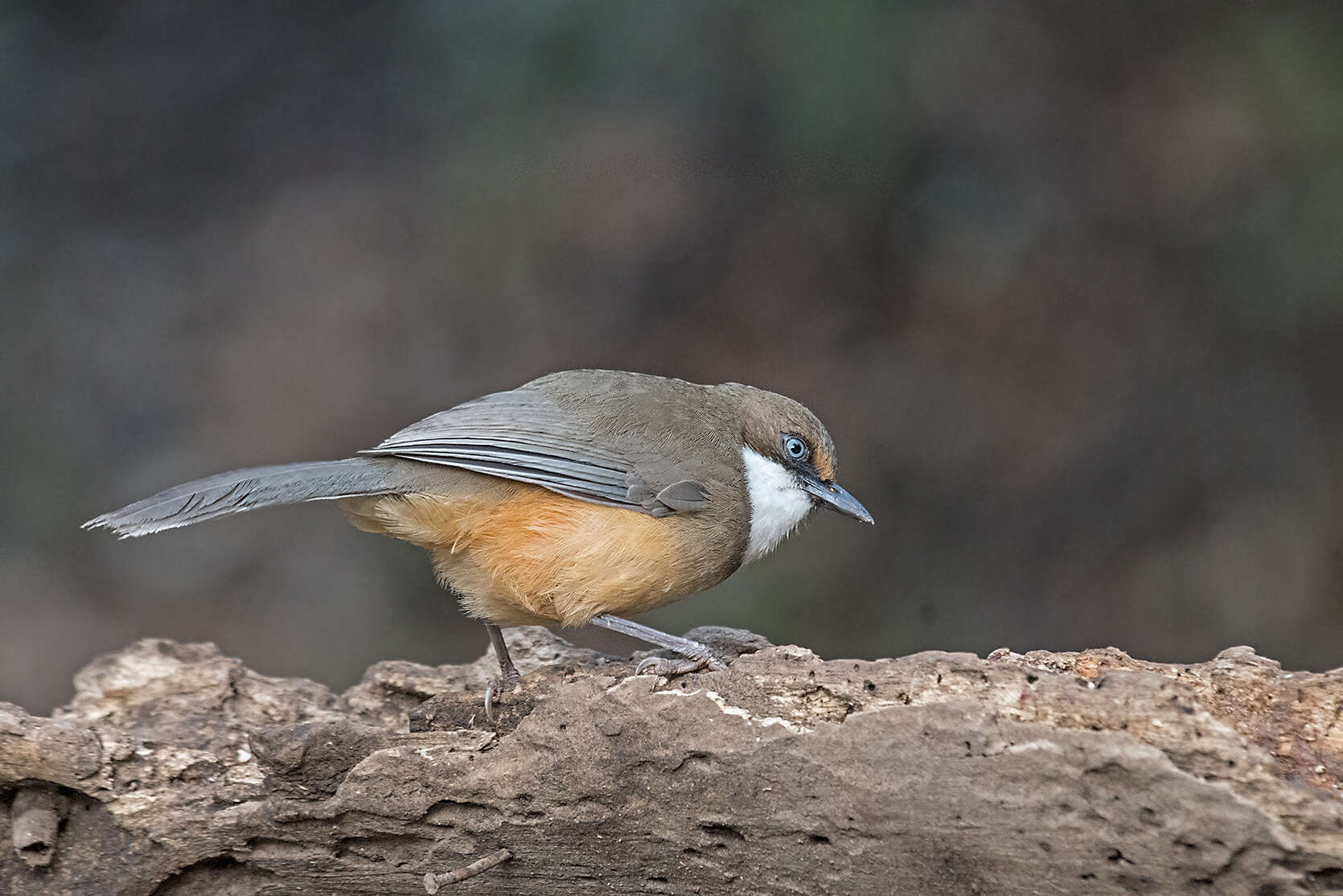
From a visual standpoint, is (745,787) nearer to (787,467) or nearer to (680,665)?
(680,665)

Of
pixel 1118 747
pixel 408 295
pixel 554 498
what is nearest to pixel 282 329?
pixel 408 295

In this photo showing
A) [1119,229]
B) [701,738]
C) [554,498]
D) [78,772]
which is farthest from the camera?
[1119,229]

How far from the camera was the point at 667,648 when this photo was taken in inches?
162

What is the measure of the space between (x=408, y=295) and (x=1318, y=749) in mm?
4944

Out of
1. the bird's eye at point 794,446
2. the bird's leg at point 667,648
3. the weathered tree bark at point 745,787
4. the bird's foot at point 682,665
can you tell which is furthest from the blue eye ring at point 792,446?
the weathered tree bark at point 745,787

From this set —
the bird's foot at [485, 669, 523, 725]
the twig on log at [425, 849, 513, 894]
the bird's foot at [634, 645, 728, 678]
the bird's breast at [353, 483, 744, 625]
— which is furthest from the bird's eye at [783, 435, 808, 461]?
the twig on log at [425, 849, 513, 894]

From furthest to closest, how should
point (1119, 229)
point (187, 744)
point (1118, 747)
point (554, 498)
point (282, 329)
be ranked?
point (282, 329) → point (1119, 229) → point (554, 498) → point (187, 744) → point (1118, 747)

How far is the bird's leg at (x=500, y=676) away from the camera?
3811mm

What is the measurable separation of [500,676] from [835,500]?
4.45 ft

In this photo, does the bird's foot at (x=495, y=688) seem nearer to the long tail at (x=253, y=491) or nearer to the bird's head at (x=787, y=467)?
the long tail at (x=253, y=491)

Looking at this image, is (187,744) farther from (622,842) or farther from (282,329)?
(282,329)

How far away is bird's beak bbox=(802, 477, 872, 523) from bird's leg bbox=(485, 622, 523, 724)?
1.23 metres

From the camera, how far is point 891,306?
6.50 meters

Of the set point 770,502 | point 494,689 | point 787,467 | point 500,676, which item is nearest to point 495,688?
point 494,689
